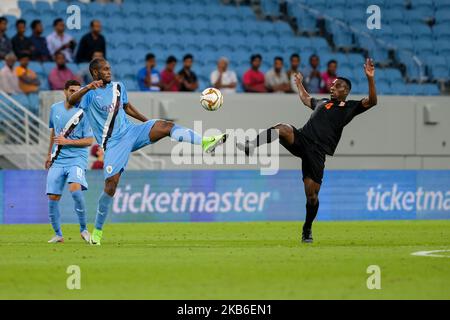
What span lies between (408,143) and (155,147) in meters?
6.62

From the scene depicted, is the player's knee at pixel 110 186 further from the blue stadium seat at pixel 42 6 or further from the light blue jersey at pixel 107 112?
the blue stadium seat at pixel 42 6

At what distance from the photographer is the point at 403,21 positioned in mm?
30656

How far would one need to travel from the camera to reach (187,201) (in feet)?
73.7

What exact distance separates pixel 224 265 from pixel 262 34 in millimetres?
17514

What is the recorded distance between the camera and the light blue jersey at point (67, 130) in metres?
15.3

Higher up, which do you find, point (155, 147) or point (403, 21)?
point (403, 21)

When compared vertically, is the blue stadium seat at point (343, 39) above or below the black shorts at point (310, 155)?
above

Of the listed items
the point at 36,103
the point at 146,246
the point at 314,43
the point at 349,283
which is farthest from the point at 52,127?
the point at 314,43

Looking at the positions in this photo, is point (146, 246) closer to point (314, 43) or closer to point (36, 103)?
point (36, 103)

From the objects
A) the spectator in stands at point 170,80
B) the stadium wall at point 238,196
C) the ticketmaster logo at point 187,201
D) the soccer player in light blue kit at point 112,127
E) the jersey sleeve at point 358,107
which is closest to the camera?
the soccer player in light blue kit at point 112,127

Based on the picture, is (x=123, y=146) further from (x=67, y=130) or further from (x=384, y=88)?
(x=384, y=88)

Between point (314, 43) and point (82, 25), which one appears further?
point (314, 43)

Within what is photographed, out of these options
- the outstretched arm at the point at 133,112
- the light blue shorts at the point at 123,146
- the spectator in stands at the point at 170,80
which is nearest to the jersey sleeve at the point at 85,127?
the outstretched arm at the point at 133,112

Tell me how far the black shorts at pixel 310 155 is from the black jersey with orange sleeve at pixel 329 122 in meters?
0.08
